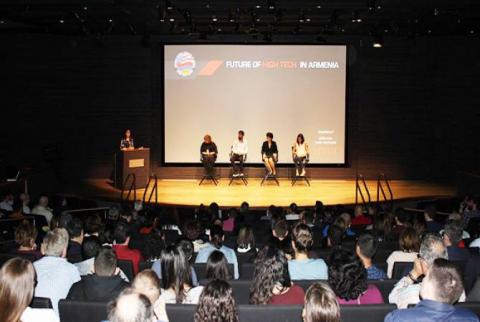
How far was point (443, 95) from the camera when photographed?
16.4 meters

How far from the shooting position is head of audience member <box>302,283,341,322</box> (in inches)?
110

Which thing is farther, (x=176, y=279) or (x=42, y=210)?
(x=42, y=210)

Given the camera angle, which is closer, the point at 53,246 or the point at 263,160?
the point at 53,246

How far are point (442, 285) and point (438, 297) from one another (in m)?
0.06

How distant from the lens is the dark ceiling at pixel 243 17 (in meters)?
12.1

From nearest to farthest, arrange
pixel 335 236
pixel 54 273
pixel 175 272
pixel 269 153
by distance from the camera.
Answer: pixel 175 272 → pixel 54 273 → pixel 335 236 → pixel 269 153

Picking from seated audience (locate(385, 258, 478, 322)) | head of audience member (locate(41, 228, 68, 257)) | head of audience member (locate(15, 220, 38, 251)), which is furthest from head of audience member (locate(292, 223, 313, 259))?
head of audience member (locate(15, 220, 38, 251))

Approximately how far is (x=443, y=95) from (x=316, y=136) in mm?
3230

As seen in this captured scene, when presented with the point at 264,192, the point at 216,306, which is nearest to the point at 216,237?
the point at 216,306

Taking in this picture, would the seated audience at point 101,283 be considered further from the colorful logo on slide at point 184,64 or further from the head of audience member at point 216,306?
the colorful logo on slide at point 184,64

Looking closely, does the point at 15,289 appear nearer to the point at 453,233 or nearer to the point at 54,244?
the point at 54,244

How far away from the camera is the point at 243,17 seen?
1413 centimetres

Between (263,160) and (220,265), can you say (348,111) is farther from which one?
(220,265)

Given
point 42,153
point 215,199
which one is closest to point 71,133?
point 42,153
